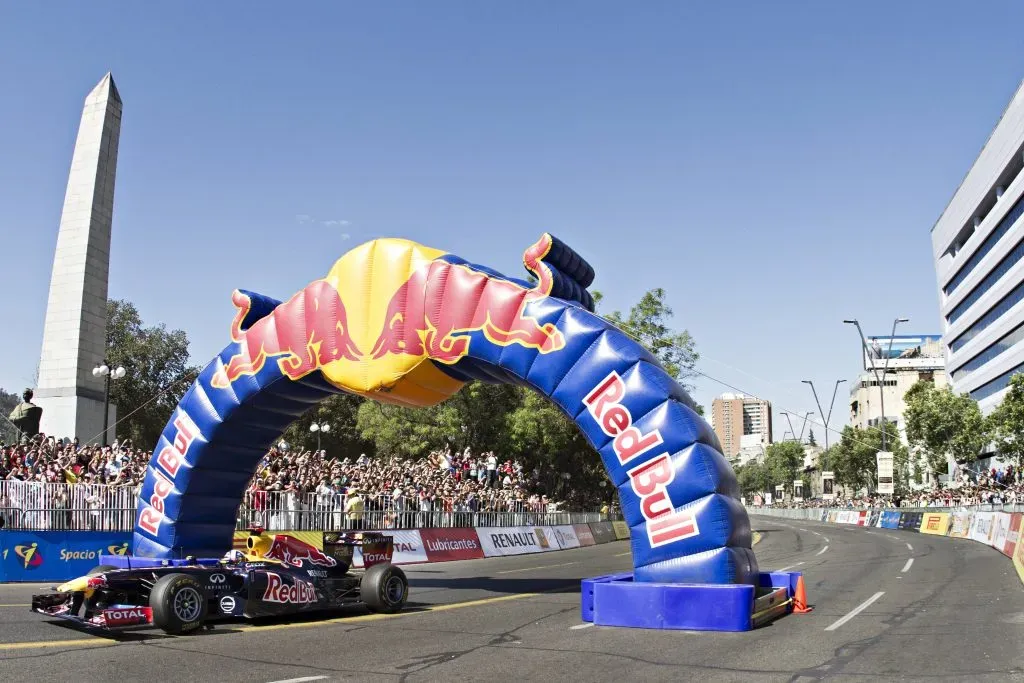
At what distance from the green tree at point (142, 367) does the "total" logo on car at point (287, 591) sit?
53.4 meters

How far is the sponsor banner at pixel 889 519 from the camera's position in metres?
50.9

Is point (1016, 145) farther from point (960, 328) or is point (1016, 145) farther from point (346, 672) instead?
point (346, 672)

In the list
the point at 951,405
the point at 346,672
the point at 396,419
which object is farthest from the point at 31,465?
the point at 951,405

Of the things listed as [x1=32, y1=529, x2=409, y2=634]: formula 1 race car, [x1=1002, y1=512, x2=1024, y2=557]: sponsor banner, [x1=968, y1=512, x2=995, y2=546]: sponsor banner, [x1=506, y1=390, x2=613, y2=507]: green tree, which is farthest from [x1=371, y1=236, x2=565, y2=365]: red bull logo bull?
[x1=506, y1=390, x2=613, y2=507]: green tree

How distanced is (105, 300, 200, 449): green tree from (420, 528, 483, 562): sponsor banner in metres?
38.9

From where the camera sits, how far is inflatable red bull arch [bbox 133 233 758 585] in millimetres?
12570

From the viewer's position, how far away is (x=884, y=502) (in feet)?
225

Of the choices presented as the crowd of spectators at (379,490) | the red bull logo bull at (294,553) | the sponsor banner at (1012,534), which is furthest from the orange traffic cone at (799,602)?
the sponsor banner at (1012,534)

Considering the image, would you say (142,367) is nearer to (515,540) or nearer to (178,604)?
(515,540)

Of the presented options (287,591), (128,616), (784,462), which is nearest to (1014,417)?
(287,591)

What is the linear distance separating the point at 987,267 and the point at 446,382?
64.1m

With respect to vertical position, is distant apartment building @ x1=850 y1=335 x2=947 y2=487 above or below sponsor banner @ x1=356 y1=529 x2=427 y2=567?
above

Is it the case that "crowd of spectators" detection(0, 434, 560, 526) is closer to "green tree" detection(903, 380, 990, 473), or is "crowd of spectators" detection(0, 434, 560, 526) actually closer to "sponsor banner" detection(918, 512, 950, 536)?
"sponsor banner" detection(918, 512, 950, 536)

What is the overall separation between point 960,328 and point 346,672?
80.5 metres
